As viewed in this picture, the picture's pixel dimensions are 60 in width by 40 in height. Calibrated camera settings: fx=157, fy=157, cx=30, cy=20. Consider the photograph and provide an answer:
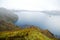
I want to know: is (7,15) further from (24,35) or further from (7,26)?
(24,35)

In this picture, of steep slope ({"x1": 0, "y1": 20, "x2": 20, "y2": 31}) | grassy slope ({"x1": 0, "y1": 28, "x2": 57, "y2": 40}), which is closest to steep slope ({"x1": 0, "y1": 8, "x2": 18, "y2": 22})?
steep slope ({"x1": 0, "y1": 20, "x2": 20, "y2": 31})

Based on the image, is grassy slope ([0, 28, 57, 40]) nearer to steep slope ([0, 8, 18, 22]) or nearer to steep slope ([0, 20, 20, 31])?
steep slope ([0, 20, 20, 31])

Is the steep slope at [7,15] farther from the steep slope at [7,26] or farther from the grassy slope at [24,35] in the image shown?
the grassy slope at [24,35]

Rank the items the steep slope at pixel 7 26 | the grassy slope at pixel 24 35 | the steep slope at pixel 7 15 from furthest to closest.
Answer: the steep slope at pixel 7 15
the steep slope at pixel 7 26
the grassy slope at pixel 24 35

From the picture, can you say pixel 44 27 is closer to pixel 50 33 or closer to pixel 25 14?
pixel 50 33

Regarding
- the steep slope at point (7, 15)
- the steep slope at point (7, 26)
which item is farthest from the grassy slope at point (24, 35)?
the steep slope at point (7, 15)

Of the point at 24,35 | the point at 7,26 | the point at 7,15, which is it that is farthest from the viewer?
the point at 7,15

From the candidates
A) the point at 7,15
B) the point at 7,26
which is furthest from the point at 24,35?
the point at 7,15
